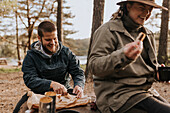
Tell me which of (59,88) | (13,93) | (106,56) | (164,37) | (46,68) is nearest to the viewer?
(106,56)

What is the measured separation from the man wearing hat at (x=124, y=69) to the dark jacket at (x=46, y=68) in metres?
0.95

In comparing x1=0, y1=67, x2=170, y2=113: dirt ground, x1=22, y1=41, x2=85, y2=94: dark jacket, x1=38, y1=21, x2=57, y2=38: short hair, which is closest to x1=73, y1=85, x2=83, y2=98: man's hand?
x1=22, y1=41, x2=85, y2=94: dark jacket

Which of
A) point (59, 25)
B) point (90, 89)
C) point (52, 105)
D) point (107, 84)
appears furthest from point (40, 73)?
point (59, 25)

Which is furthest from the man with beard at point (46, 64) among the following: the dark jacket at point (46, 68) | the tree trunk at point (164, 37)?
the tree trunk at point (164, 37)

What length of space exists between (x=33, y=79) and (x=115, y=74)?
129 cm

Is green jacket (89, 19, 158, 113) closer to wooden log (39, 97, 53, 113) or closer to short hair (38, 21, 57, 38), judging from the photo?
wooden log (39, 97, 53, 113)

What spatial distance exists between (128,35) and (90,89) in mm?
4585

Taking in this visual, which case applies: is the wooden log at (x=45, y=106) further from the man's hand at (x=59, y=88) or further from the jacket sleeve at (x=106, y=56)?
the man's hand at (x=59, y=88)

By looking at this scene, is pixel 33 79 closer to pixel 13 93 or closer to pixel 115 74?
pixel 115 74

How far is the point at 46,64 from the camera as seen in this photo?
7.72ft

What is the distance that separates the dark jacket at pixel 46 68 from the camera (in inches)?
86.3

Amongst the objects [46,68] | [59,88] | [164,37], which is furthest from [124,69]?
[164,37]

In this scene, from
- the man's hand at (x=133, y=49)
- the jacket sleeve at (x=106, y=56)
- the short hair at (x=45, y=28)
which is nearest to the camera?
the man's hand at (x=133, y=49)

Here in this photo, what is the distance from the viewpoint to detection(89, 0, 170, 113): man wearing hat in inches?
53.3
